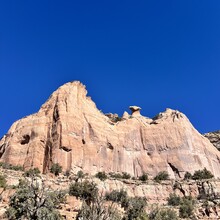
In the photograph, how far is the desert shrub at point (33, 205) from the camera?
2307 centimetres

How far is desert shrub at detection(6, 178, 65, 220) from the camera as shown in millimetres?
23072

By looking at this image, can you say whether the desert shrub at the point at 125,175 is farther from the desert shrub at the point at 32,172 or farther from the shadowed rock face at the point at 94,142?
the desert shrub at the point at 32,172

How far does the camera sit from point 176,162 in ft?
211

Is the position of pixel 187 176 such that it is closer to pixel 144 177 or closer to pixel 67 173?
pixel 144 177

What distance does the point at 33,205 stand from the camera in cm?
2480

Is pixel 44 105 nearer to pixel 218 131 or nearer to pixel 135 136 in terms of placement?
pixel 135 136

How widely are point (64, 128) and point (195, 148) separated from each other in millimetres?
24105

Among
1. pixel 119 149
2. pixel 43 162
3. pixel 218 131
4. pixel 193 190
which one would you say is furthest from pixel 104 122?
pixel 218 131

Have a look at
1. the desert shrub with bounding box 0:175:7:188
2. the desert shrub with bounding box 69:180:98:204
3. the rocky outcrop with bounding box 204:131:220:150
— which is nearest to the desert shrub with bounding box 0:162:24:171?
the desert shrub with bounding box 0:175:7:188

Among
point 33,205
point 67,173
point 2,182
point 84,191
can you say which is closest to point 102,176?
point 67,173

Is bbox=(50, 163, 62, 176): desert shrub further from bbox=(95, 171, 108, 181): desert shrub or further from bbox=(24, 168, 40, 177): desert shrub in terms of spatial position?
bbox=(95, 171, 108, 181): desert shrub

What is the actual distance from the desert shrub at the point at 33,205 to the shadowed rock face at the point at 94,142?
2453cm

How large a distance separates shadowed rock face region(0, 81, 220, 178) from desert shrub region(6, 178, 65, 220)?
2453 centimetres

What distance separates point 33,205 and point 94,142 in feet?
123
